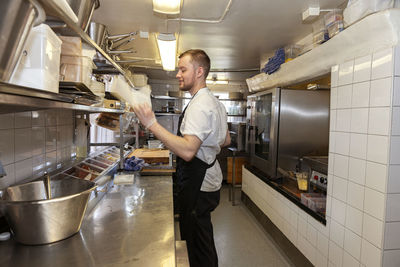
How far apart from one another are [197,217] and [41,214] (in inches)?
41.6

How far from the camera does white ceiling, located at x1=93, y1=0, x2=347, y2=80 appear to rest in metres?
2.14

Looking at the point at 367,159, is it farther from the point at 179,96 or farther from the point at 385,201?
the point at 179,96

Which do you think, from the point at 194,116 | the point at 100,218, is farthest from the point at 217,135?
the point at 100,218

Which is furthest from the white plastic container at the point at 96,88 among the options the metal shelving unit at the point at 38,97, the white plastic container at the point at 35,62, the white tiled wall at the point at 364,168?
the white tiled wall at the point at 364,168

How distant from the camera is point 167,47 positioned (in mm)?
2479

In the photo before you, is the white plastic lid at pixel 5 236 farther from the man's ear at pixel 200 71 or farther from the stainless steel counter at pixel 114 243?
the man's ear at pixel 200 71

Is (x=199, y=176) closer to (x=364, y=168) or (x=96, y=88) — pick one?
(x=96, y=88)

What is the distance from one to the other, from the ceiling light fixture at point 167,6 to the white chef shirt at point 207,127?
24.2 inches

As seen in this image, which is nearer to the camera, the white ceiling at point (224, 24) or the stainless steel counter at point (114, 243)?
the stainless steel counter at point (114, 243)

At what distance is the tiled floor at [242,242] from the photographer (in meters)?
2.65

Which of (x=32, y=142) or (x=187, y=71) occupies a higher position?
(x=187, y=71)

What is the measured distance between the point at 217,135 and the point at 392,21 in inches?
50.1

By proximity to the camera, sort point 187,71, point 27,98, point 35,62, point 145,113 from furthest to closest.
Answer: point 187,71 → point 145,113 → point 35,62 → point 27,98

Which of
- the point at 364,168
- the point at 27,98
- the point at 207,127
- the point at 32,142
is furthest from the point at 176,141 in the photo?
the point at 364,168
